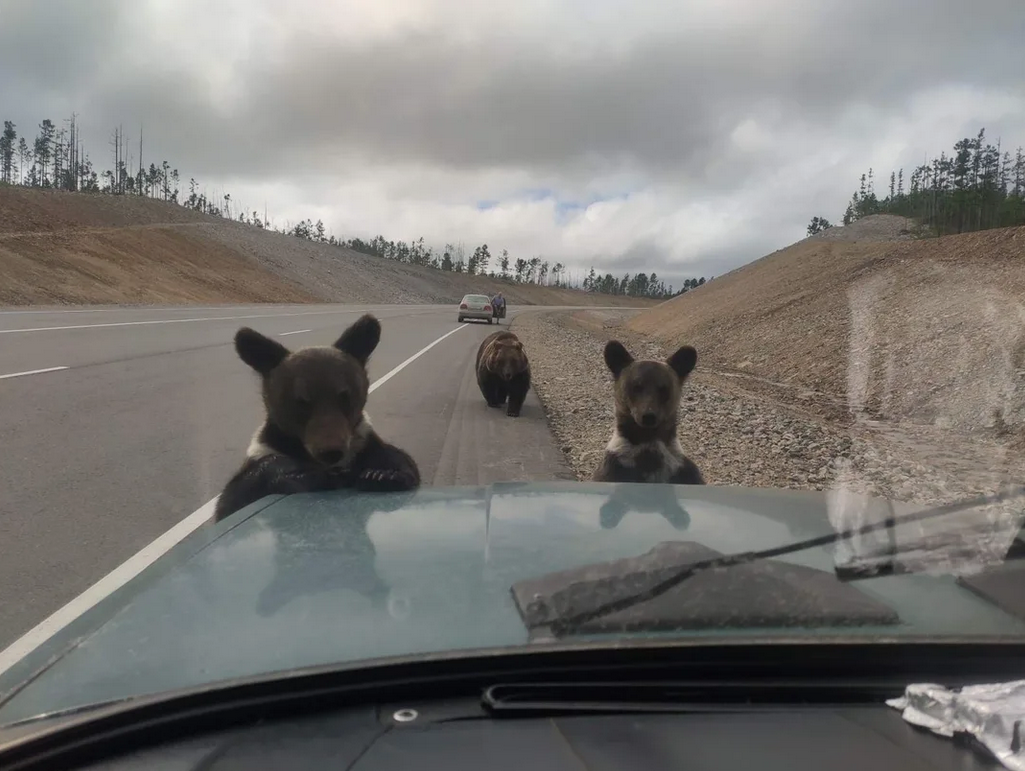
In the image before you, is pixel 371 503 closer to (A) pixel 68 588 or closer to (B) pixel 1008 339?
(A) pixel 68 588

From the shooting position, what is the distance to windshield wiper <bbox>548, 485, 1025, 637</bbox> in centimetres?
207

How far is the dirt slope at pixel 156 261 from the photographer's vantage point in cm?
4728

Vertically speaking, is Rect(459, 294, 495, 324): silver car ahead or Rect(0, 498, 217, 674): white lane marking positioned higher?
Rect(459, 294, 495, 324): silver car ahead

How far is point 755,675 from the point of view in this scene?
6.27 ft

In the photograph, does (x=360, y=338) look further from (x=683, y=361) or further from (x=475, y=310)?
(x=475, y=310)

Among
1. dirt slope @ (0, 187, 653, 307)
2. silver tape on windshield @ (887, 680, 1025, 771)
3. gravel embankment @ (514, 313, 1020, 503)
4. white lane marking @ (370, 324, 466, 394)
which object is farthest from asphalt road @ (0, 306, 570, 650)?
dirt slope @ (0, 187, 653, 307)

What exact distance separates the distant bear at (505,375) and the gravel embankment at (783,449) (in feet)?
2.09

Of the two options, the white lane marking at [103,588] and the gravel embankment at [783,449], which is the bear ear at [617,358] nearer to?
the gravel embankment at [783,449]

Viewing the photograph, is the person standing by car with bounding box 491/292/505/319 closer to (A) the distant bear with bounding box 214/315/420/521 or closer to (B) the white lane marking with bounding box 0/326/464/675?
(B) the white lane marking with bounding box 0/326/464/675

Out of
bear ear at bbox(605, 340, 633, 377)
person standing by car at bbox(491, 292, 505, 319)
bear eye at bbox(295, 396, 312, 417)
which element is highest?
person standing by car at bbox(491, 292, 505, 319)

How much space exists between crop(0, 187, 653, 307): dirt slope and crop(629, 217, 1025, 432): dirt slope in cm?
3147

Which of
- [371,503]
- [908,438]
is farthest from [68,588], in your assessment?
[908,438]

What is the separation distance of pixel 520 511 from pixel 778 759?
1.98 meters

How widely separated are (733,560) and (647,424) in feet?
13.0
